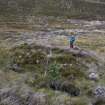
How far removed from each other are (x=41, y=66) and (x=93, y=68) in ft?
14.1

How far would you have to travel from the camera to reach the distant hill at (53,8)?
102000 millimetres

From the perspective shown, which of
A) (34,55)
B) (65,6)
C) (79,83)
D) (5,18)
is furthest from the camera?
(65,6)

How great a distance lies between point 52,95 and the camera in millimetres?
17922

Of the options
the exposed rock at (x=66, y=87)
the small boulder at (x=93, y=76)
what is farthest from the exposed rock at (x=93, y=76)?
the exposed rock at (x=66, y=87)

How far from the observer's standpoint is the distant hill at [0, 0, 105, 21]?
102000 millimetres

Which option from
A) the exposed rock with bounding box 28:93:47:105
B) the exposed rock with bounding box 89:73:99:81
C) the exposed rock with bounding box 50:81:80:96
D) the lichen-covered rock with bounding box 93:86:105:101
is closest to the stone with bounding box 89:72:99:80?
the exposed rock with bounding box 89:73:99:81

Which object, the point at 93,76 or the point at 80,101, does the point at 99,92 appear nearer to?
the point at 80,101

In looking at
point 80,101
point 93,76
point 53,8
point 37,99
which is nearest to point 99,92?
point 80,101

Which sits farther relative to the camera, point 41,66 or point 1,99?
point 41,66

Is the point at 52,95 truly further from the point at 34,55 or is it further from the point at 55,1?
the point at 55,1

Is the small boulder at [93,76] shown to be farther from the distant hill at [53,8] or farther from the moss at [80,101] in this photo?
the distant hill at [53,8]

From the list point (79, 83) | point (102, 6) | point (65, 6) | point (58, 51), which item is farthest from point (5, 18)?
point (79, 83)

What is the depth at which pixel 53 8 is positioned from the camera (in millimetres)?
113375

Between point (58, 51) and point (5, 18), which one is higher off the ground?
point (58, 51)
